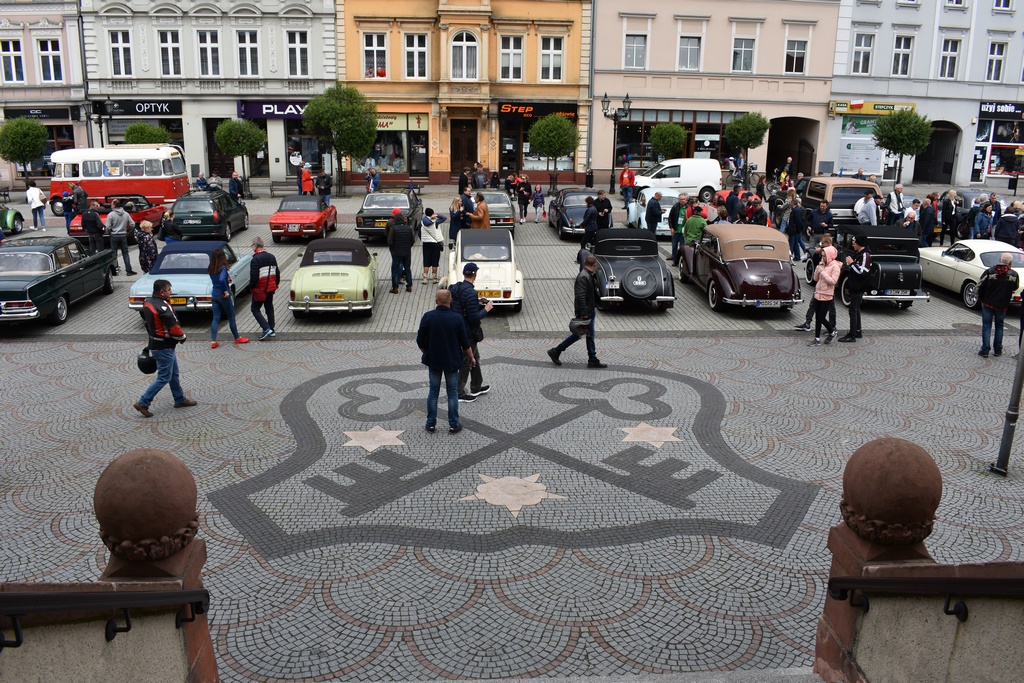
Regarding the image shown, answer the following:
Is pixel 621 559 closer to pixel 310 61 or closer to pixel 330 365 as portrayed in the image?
pixel 330 365

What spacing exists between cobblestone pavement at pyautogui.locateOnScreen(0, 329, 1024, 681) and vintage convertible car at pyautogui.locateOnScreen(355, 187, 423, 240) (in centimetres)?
1074

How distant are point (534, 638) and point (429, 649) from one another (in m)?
0.82

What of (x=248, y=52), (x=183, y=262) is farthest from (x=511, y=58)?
(x=183, y=262)

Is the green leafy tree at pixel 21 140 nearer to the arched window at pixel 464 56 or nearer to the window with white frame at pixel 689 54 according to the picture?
the arched window at pixel 464 56

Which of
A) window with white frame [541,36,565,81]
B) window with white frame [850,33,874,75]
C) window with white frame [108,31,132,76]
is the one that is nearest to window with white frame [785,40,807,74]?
window with white frame [850,33,874,75]

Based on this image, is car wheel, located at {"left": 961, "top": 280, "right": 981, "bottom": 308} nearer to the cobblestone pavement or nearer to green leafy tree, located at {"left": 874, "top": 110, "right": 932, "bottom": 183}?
the cobblestone pavement

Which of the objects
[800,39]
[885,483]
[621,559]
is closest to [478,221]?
[621,559]

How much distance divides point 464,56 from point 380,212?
18135mm

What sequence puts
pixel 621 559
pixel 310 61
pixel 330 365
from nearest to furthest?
1. pixel 621 559
2. pixel 330 365
3. pixel 310 61

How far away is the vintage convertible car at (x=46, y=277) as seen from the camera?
15438 millimetres

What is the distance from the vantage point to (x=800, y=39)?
42406 millimetres

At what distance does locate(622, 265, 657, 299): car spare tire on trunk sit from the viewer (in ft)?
57.2

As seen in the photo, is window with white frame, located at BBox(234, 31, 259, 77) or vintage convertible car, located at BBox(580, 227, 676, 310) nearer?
vintage convertible car, located at BBox(580, 227, 676, 310)

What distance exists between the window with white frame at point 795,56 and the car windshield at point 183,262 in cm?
3501
